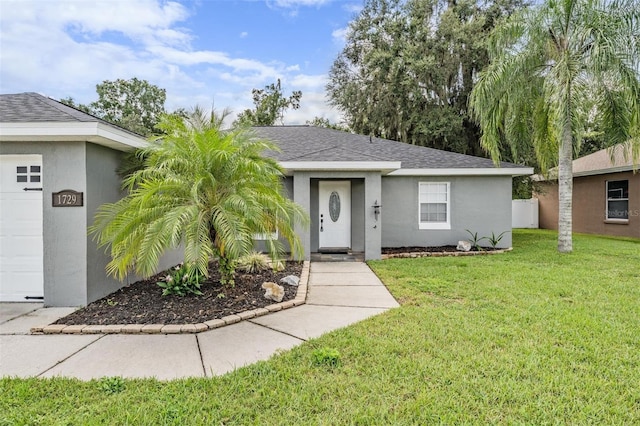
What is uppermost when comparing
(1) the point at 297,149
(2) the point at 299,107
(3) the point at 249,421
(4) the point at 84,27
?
(2) the point at 299,107

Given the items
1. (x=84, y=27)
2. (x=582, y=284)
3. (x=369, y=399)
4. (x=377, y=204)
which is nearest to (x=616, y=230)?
(x=582, y=284)

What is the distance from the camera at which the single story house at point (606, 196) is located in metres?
15.4

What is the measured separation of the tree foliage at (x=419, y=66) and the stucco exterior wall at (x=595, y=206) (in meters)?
5.76

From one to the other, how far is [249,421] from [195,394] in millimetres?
660

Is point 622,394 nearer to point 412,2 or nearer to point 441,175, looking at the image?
point 441,175

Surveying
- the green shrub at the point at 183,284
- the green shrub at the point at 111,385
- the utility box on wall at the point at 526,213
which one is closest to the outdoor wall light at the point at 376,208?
the green shrub at the point at 183,284

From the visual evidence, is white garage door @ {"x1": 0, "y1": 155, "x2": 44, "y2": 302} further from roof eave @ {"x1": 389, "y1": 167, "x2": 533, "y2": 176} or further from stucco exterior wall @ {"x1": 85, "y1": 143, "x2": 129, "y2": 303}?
roof eave @ {"x1": 389, "y1": 167, "x2": 533, "y2": 176}

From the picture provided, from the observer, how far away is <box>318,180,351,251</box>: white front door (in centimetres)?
1150

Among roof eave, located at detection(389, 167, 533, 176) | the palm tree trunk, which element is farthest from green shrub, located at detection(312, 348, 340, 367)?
the palm tree trunk

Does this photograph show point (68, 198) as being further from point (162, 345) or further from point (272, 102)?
point (272, 102)

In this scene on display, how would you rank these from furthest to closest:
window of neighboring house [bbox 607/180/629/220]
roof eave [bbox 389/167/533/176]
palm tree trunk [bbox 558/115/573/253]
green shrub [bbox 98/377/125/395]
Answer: window of neighboring house [bbox 607/180/629/220] → roof eave [bbox 389/167/533/176] → palm tree trunk [bbox 558/115/573/253] → green shrub [bbox 98/377/125/395]

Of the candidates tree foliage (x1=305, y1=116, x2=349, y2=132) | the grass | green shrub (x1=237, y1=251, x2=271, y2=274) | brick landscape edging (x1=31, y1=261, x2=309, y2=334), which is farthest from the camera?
tree foliage (x1=305, y1=116, x2=349, y2=132)

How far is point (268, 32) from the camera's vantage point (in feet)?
44.7

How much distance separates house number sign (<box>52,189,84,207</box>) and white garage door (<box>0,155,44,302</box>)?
44 centimetres
